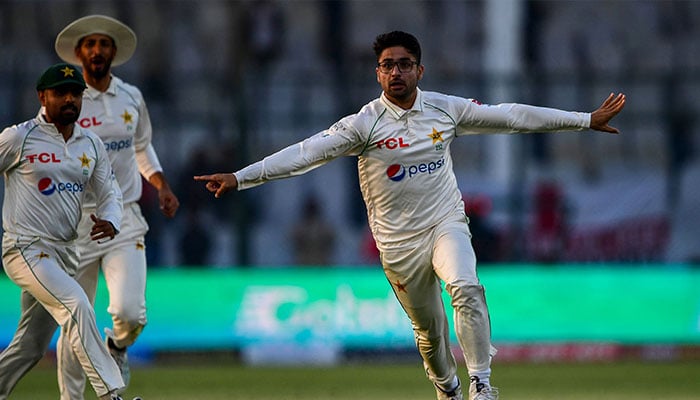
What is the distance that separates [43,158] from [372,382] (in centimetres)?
492

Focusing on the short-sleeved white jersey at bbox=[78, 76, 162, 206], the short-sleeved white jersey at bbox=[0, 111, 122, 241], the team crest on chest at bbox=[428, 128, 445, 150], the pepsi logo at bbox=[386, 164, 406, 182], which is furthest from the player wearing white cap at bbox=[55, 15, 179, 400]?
the team crest on chest at bbox=[428, 128, 445, 150]

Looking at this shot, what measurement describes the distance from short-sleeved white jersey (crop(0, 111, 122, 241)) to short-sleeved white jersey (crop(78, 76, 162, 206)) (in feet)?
2.75

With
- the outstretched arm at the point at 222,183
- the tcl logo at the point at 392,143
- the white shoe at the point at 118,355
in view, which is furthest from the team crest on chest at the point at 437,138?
the white shoe at the point at 118,355

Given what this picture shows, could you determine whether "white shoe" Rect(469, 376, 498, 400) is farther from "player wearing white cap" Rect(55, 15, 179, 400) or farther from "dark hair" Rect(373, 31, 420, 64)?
"player wearing white cap" Rect(55, 15, 179, 400)

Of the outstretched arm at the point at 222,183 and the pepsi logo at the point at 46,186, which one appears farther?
the pepsi logo at the point at 46,186

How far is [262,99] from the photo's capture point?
16.4m

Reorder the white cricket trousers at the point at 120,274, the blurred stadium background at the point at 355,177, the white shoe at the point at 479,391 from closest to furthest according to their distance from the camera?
the white shoe at the point at 479,391 → the white cricket trousers at the point at 120,274 → the blurred stadium background at the point at 355,177

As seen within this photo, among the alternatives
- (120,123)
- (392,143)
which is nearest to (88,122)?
(120,123)

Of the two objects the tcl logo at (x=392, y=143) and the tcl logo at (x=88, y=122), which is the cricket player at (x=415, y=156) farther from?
the tcl logo at (x=88, y=122)

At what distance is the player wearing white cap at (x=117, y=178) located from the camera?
9.45m

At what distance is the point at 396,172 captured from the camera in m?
8.55

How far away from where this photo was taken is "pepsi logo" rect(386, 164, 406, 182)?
8.55m

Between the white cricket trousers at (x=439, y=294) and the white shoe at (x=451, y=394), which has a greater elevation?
the white cricket trousers at (x=439, y=294)

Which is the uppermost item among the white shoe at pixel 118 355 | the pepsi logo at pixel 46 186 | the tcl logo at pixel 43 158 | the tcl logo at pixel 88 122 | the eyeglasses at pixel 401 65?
the eyeglasses at pixel 401 65
